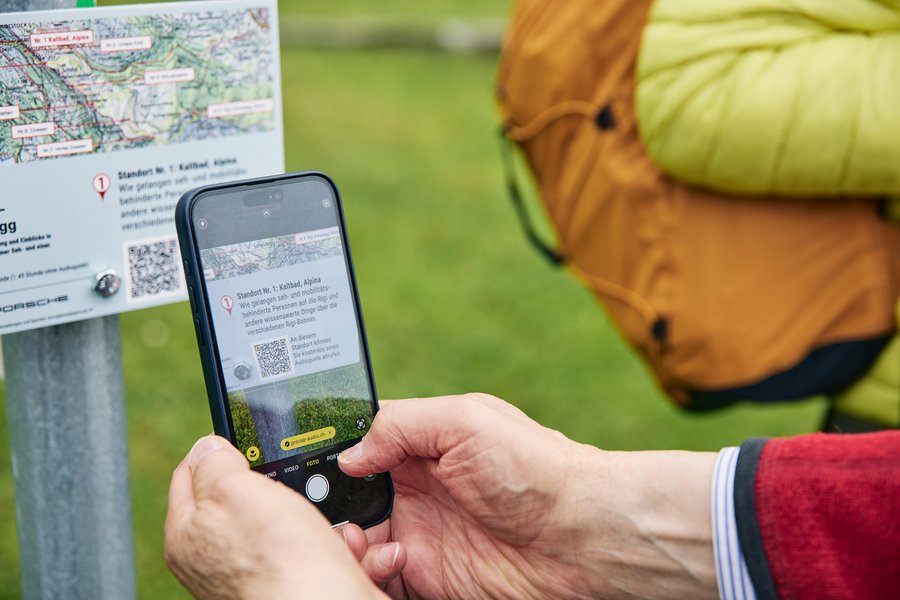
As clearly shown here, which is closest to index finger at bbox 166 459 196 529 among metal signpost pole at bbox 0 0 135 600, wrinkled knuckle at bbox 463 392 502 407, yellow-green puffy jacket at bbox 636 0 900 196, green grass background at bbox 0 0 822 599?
metal signpost pole at bbox 0 0 135 600

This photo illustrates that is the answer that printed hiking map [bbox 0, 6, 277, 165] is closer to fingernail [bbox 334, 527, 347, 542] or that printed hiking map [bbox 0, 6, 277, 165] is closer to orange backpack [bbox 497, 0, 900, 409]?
fingernail [bbox 334, 527, 347, 542]

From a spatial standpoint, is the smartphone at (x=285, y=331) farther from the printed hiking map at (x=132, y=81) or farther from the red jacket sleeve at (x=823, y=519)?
the red jacket sleeve at (x=823, y=519)

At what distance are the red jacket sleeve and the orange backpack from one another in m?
0.80

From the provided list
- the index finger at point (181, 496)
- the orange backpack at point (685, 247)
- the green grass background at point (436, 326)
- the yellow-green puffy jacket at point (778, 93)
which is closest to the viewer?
the index finger at point (181, 496)

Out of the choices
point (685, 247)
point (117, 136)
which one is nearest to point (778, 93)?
point (685, 247)

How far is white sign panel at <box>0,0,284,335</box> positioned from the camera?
42.9 inches

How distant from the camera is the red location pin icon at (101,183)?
1152 millimetres

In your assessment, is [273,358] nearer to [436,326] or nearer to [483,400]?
[483,400]

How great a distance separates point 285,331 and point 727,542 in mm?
622

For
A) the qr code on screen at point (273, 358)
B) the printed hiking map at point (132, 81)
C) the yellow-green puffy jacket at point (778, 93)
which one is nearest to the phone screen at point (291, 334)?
the qr code on screen at point (273, 358)

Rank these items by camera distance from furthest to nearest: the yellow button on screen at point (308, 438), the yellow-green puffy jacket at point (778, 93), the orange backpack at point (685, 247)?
the orange backpack at point (685, 247), the yellow-green puffy jacket at point (778, 93), the yellow button on screen at point (308, 438)

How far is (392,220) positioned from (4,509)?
241 centimetres

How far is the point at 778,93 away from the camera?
5.95 ft

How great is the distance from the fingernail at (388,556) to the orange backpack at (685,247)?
→ 0.97 metres
